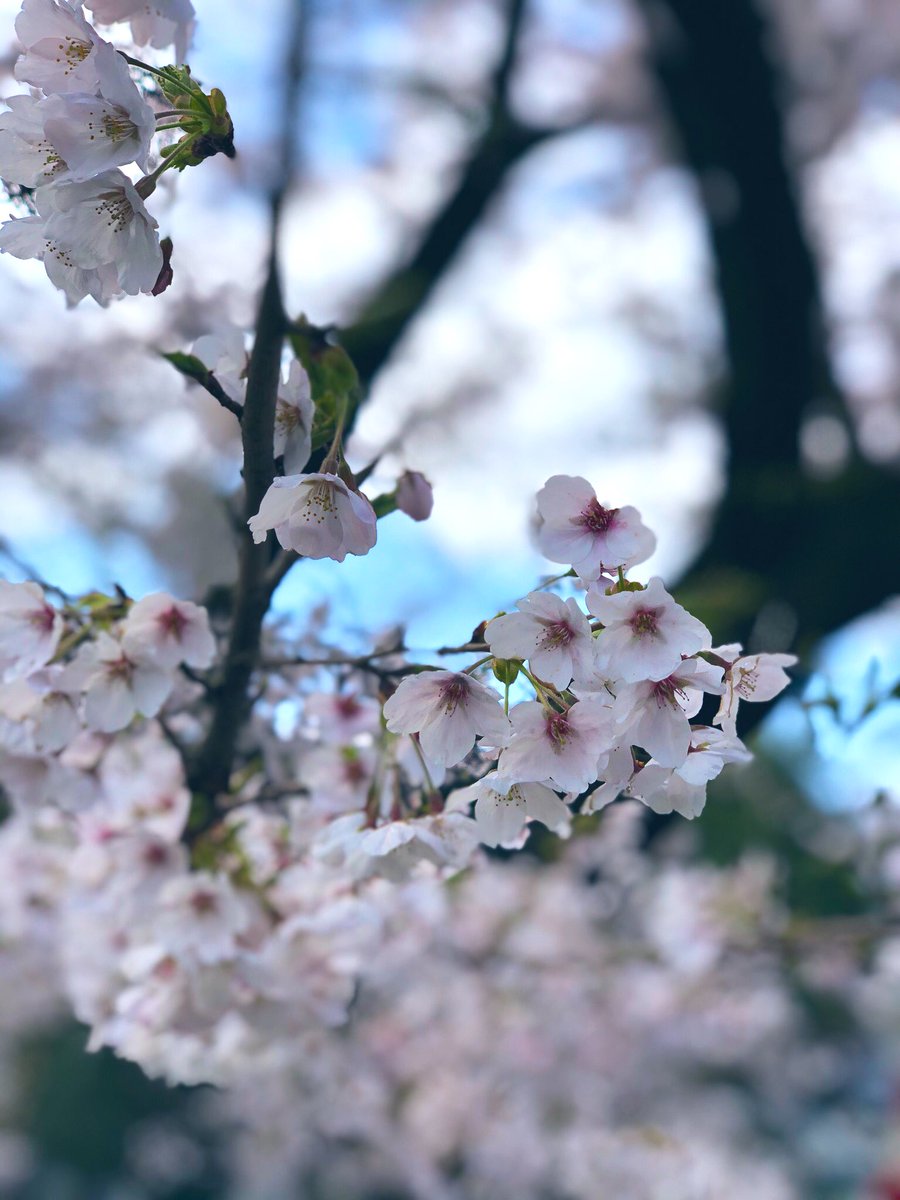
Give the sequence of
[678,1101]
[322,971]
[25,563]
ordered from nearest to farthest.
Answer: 1. [25,563]
2. [322,971]
3. [678,1101]

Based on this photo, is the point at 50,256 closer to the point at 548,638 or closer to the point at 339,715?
the point at 548,638

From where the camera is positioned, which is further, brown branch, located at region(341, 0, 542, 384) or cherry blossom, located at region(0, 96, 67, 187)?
brown branch, located at region(341, 0, 542, 384)

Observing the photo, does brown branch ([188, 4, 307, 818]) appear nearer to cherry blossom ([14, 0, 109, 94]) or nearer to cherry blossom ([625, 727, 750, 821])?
cherry blossom ([14, 0, 109, 94])

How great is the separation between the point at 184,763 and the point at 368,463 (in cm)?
35

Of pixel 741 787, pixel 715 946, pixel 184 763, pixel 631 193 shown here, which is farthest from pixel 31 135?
pixel 631 193

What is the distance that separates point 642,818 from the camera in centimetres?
166

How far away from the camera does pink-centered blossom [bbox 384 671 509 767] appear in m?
0.50

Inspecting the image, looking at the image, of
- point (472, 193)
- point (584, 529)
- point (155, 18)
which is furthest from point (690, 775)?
point (472, 193)

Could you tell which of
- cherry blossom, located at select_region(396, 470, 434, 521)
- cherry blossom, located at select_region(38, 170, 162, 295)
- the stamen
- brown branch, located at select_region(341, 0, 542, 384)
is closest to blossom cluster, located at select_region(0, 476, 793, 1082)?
the stamen

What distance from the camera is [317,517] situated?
17.9 inches

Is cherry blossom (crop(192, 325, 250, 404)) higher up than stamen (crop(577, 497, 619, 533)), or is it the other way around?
cherry blossom (crop(192, 325, 250, 404))

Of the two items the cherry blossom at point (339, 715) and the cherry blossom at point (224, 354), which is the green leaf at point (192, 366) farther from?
the cherry blossom at point (339, 715)

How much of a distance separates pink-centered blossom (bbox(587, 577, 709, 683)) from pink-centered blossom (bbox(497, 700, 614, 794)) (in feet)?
0.12

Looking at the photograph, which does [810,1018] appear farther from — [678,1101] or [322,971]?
[322,971]
